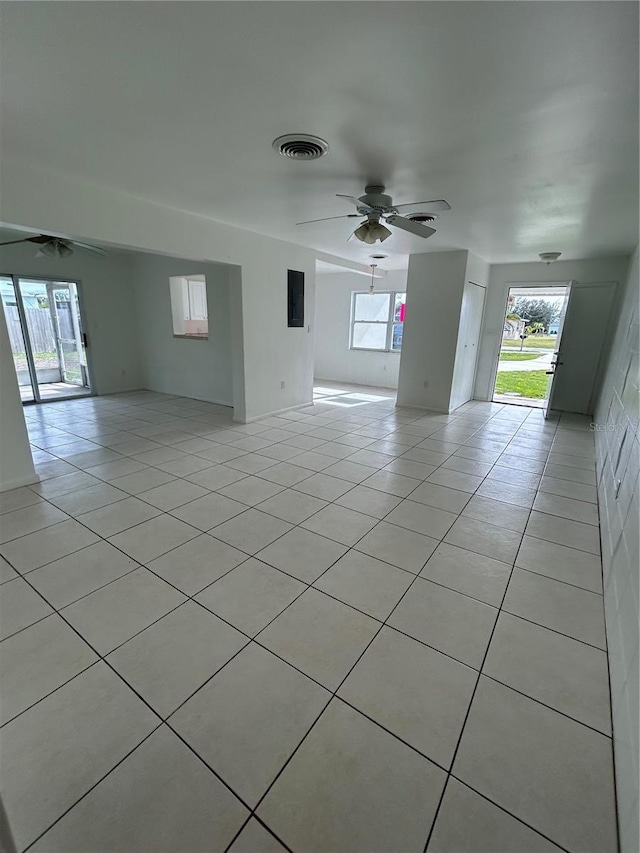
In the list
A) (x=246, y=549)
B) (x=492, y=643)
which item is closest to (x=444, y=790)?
(x=492, y=643)

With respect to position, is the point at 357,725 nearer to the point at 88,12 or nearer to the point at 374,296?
the point at 88,12

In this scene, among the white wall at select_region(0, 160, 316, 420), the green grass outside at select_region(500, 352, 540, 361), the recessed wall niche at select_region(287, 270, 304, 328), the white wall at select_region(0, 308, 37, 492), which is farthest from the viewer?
the green grass outside at select_region(500, 352, 540, 361)

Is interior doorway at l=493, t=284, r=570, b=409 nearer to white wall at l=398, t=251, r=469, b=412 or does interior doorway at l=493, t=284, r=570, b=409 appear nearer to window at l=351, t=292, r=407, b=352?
white wall at l=398, t=251, r=469, b=412

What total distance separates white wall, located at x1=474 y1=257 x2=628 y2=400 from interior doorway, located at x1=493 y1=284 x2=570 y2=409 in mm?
112

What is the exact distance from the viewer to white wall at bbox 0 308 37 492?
287cm

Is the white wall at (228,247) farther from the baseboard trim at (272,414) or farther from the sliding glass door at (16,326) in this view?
the sliding glass door at (16,326)

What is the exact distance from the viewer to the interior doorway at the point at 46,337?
5797 mm

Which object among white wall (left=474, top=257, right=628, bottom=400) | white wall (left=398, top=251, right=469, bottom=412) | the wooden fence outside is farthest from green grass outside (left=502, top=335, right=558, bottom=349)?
the wooden fence outside

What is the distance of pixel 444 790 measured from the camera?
1185 mm

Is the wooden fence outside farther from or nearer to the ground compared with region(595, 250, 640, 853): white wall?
farther from the ground

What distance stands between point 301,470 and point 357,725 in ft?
7.68

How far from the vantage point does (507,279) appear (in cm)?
635

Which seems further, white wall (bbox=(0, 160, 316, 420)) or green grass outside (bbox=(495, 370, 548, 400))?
green grass outside (bbox=(495, 370, 548, 400))

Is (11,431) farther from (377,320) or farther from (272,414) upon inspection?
(377,320)
